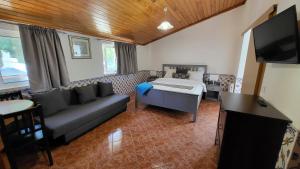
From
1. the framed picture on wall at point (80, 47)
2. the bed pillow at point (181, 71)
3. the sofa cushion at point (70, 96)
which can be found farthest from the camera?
the bed pillow at point (181, 71)

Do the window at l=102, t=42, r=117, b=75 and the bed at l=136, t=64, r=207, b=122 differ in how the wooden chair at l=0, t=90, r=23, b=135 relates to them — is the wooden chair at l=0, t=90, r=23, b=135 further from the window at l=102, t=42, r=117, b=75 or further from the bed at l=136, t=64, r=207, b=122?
the bed at l=136, t=64, r=207, b=122

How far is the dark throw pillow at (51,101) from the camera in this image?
7.63 feet

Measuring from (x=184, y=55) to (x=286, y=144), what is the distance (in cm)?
426

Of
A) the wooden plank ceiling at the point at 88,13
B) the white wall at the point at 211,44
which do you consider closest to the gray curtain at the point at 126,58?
the wooden plank ceiling at the point at 88,13

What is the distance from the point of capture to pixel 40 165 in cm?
183

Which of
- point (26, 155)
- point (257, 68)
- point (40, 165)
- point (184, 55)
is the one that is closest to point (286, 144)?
point (257, 68)

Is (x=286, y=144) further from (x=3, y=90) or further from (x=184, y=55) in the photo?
(x=184, y=55)

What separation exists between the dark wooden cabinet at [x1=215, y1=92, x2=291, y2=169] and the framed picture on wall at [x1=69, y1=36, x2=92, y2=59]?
3.34 m

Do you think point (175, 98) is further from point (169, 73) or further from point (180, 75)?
point (169, 73)

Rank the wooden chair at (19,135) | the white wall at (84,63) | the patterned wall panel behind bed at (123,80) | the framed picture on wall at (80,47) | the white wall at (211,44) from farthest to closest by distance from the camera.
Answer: the white wall at (211,44), the patterned wall panel behind bed at (123,80), the framed picture on wall at (80,47), the white wall at (84,63), the wooden chair at (19,135)

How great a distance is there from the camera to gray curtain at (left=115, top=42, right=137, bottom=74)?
171 inches

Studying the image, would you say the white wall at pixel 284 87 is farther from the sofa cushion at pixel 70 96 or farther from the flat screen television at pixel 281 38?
the sofa cushion at pixel 70 96

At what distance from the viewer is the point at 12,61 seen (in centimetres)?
232

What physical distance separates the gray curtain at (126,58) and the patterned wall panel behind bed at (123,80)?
25cm
